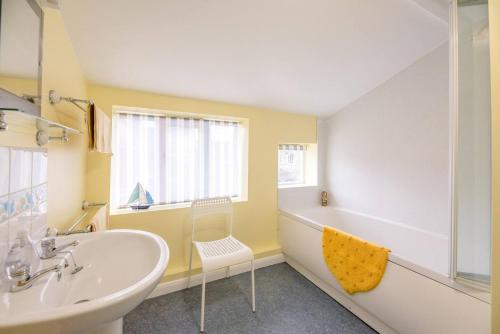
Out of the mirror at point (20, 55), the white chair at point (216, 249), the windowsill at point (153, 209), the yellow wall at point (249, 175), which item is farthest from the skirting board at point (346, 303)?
the mirror at point (20, 55)

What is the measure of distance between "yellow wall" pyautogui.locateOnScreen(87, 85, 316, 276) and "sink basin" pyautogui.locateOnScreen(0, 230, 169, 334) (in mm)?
853

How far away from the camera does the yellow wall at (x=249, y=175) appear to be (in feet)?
5.78

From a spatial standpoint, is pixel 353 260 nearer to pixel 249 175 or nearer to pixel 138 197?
pixel 249 175

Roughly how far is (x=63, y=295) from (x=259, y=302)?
4.79 feet

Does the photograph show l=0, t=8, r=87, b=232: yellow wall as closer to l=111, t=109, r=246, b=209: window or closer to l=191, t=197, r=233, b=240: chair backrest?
l=111, t=109, r=246, b=209: window

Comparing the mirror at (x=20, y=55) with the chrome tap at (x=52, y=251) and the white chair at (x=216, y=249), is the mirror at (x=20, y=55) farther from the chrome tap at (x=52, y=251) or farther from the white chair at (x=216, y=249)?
the white chair at (x=216, y=249)

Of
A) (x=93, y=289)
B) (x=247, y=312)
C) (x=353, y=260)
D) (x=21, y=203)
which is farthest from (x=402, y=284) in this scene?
(x=21, y=203)

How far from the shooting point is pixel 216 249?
6.02 feet

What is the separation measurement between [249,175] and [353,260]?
1303 mm

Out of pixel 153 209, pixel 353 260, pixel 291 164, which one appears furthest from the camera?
pixel 291 164

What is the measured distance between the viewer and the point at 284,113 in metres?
2.62

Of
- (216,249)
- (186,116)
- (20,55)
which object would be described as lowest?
(216,249)

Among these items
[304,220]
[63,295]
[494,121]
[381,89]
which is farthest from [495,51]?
[63,295]

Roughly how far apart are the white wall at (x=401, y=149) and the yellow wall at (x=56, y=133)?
277cm
